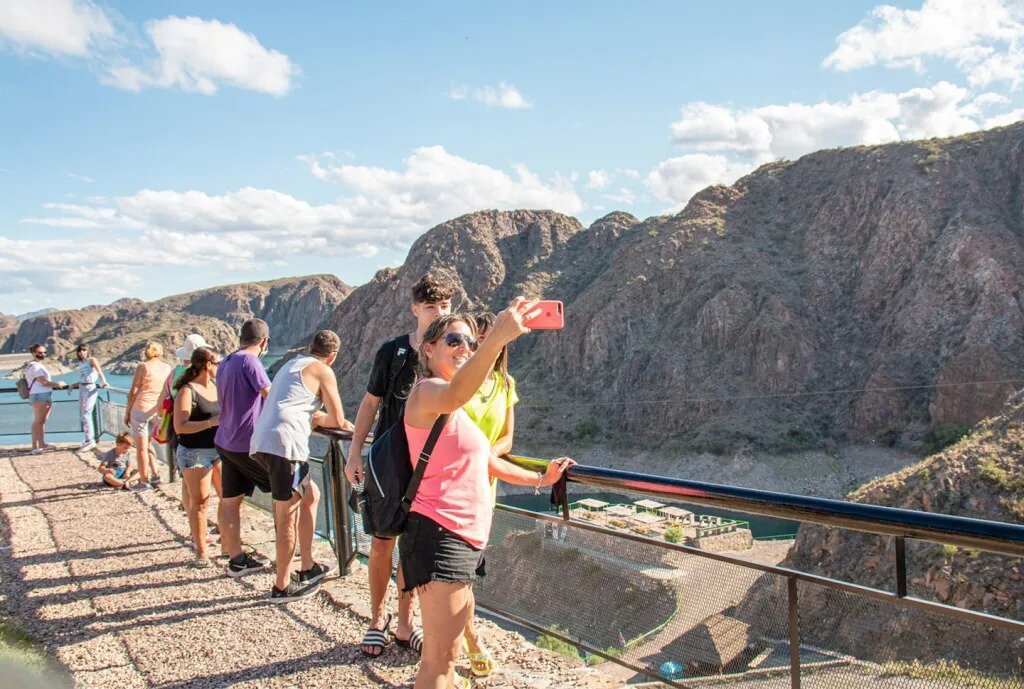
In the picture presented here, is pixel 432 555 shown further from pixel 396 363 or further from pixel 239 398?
pixel 239 398

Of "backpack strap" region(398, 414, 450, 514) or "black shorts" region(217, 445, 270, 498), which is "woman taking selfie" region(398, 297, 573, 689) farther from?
"black shorts" region(217, 445, 270, 498)

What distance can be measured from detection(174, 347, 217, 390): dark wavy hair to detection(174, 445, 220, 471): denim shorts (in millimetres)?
441

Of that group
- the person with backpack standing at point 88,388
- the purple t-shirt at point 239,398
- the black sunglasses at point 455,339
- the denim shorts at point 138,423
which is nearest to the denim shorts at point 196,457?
the purple t-shirt at point 239,398

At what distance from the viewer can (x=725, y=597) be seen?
296cm

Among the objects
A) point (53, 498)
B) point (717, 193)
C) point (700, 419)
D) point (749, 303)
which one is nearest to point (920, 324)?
point (749, 303)

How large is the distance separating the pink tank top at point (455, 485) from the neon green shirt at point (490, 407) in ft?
1.05

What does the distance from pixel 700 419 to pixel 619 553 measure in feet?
200

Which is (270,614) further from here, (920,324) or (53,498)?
(920,324)

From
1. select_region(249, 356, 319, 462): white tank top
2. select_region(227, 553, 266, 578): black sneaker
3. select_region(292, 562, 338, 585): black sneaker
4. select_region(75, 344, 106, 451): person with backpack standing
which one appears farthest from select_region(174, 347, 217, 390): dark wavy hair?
select_region(75, 344, 106, 451): person with backpack standing

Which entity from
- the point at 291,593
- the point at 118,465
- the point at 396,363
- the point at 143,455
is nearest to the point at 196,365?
the point at 291,593

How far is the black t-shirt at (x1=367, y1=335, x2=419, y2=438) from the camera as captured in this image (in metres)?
3.68

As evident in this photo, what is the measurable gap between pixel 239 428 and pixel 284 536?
0.77 metres

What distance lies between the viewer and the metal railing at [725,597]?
2266 mm

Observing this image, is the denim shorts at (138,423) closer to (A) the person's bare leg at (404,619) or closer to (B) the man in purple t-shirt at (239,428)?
(B) the man in purple t-shirt at (239,428)
